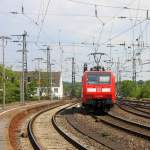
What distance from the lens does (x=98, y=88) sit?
122 ft

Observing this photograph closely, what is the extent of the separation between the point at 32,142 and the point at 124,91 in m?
105

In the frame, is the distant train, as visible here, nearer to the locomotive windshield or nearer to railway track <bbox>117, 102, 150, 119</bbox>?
the locomotive windshield

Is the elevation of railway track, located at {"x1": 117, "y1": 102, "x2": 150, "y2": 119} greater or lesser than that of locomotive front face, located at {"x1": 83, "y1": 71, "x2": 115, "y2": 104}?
Result: lesser

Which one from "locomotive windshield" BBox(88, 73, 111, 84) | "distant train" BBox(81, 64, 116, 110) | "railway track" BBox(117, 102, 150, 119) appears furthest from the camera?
"locomotive windshield" BBox(88, 73, 111, 84)

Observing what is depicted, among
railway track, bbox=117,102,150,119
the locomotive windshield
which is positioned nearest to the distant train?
the locomotive windshield

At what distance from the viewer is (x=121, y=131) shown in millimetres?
25016

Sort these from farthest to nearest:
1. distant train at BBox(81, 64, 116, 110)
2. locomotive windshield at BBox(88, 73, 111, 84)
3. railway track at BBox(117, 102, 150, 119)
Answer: locomotive windshield at BBox(88, 73, 111, 84) → distant train at BBox(81, 64, 116, 110) → railway track at BBox(117, 102, 150, 119)

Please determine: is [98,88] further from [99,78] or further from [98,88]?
[99,78]

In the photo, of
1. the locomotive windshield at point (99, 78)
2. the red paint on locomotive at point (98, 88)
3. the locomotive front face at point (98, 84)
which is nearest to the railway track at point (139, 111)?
the red paint on locomotive at point (98, 88)

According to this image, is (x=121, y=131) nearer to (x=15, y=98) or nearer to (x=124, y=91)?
(x=15, y=98)

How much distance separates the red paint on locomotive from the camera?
36.9 m

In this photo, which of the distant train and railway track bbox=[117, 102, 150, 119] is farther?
the distant train

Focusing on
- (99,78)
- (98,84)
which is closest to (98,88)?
(98,84)

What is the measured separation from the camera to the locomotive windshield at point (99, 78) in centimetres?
3716
